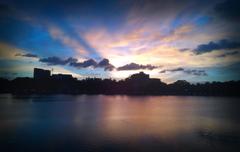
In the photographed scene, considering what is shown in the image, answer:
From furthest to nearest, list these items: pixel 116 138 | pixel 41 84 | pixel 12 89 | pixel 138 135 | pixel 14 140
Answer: pixel 41 84 < pixel 12 89 < pixel 138 135 < pixel 116 138 < pixel 14 140

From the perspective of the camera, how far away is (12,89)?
153 metres

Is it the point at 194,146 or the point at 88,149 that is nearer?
the point at 88,149

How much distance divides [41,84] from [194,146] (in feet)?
510

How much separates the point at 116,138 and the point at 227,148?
10.1 metres

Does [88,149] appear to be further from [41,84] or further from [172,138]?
[41,84]

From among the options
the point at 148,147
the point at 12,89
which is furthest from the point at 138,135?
the point at 12,89

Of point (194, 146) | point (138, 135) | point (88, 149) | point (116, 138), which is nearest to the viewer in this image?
point (88, 149)

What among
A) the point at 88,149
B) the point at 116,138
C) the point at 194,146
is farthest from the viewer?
the point at 116,138

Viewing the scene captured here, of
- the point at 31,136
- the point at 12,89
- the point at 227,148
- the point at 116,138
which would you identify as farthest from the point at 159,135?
the point at 12,89

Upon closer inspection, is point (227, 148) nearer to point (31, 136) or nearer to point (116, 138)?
point (116, 138)

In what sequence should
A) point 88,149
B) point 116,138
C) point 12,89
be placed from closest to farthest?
1. point 88,149
2. point 116,138
3. point 12,89

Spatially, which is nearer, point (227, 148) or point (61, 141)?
point (227, 148)

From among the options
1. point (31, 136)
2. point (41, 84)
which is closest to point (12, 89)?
point (41, 84)

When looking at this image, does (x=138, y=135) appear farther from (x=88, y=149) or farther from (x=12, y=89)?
(x=12, y=89)
